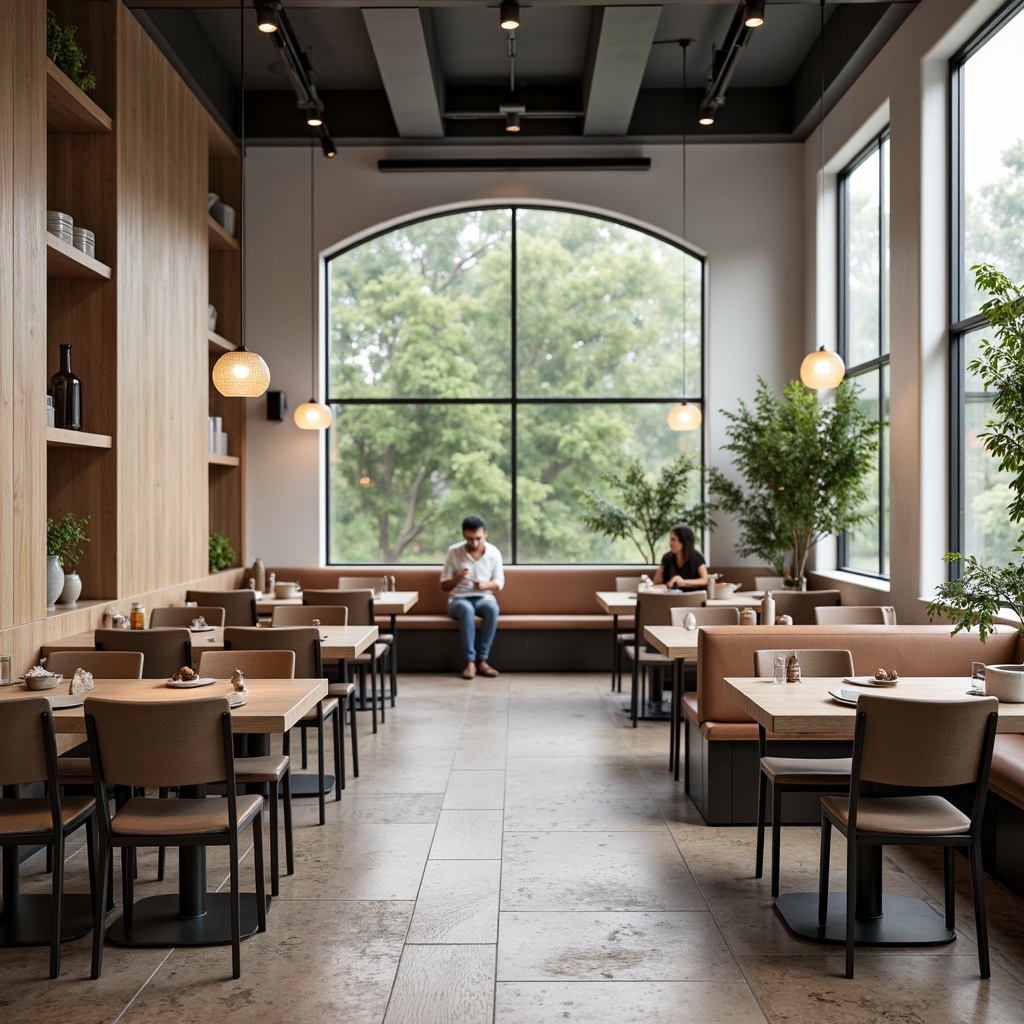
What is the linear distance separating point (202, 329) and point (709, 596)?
14.6ft

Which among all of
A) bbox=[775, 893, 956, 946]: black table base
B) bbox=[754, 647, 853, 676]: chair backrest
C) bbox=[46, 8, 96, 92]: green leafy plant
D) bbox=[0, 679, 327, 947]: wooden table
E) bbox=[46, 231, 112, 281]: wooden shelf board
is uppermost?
bbox=[46, 8, 96, 92]: green leafy plant

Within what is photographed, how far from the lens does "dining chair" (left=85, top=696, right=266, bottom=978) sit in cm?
323

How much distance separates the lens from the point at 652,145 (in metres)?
9.96

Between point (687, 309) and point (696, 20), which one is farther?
point (687, 309)

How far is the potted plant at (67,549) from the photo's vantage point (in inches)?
225

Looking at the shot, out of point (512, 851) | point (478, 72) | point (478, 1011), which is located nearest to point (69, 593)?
point (512, 851)

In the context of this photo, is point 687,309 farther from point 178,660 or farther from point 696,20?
point 178,660

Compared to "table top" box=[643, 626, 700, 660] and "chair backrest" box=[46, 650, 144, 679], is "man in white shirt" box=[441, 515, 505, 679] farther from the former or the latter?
"chair backrest" box=[46, 650, 144, 679]

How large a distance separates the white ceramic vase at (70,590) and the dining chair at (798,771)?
3.92 m

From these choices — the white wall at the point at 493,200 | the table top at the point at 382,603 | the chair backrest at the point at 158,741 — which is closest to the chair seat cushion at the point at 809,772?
the chair backrest at the point at 158,741

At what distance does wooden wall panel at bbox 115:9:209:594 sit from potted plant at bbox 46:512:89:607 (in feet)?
0.86

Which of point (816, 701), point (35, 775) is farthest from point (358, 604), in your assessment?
point (816, 701)

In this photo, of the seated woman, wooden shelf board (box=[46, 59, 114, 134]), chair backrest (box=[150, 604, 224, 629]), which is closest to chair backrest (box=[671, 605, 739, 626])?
the seated woman

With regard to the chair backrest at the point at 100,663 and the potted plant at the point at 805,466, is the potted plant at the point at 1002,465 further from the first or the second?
the potted plant at the point at 805,466
